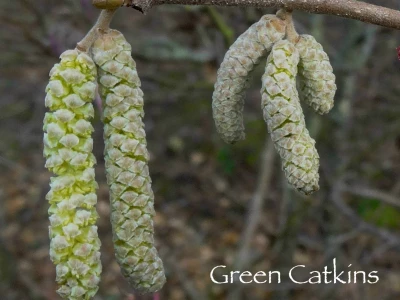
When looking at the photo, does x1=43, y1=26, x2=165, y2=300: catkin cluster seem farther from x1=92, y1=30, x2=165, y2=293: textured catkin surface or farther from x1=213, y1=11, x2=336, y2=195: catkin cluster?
x1=213, y1=11, x2=336, y2=195: catkin cluster

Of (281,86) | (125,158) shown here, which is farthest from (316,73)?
(125,158)

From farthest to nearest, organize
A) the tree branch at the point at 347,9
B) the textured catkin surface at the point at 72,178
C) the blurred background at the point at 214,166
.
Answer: the blurred background at the point at 214,166
the tree branch at the point at 347,9
the textured catkin surface at the point at 72,178

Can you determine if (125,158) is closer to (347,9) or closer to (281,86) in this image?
(281,86)

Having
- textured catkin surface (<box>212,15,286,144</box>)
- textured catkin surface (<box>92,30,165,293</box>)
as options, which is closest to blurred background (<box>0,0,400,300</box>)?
textured catkin surface (<box>212,15,286,144</box>)

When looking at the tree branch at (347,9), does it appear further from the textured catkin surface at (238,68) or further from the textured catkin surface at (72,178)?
the textured catkin surface at (72,178)

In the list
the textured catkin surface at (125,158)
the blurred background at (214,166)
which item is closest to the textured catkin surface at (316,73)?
the textured catkin surface at (125,158)

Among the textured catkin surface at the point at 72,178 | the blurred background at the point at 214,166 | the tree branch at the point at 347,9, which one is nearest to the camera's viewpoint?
the textured catkin surface at the point at 72,178

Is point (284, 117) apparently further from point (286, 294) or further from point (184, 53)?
point (286, 294)
